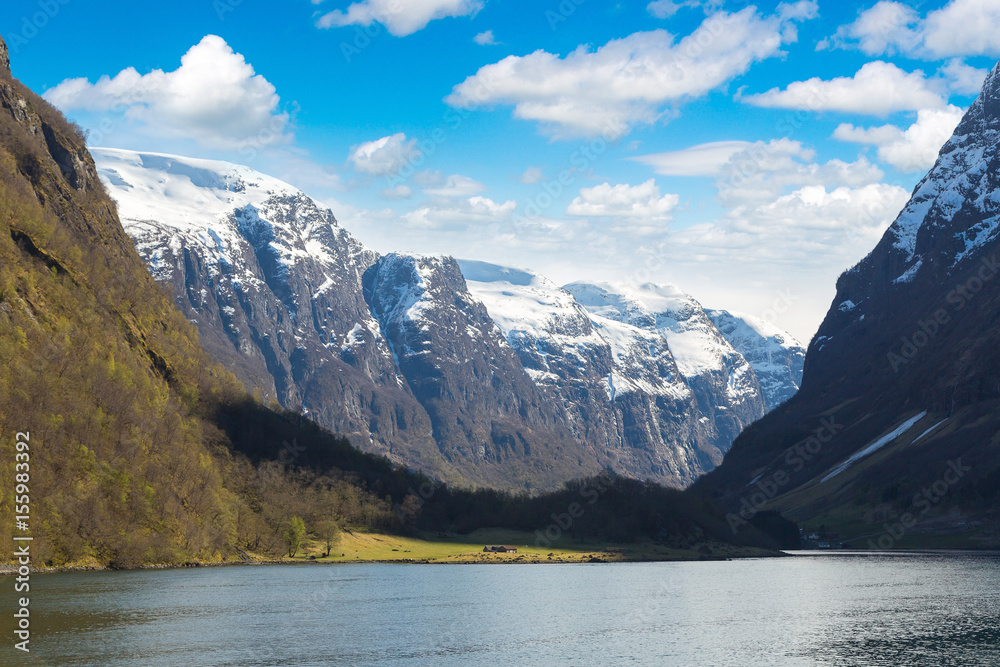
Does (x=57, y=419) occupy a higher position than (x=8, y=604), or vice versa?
(x=57, y=419)

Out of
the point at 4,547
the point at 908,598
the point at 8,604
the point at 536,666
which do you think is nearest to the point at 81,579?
the point at 4,547

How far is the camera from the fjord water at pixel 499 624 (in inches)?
4001

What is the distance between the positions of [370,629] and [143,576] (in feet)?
290

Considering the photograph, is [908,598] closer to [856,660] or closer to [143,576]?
[856,660]

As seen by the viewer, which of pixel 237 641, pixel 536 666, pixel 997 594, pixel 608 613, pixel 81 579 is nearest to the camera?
pixel 536 666

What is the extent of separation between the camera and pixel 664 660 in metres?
101

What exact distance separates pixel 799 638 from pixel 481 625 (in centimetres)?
4214

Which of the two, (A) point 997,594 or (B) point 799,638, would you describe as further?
(A) point 997,594

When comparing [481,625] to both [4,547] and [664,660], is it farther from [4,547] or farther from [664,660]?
[4,547]

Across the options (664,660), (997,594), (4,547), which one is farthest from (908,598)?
Answer: (4,547)

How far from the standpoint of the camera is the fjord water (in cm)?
10162

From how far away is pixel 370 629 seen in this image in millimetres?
124062

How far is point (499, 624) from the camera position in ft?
431

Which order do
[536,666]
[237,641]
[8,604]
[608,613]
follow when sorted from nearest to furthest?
[536,666] → [237,641] → [8,604] → [608,613]
